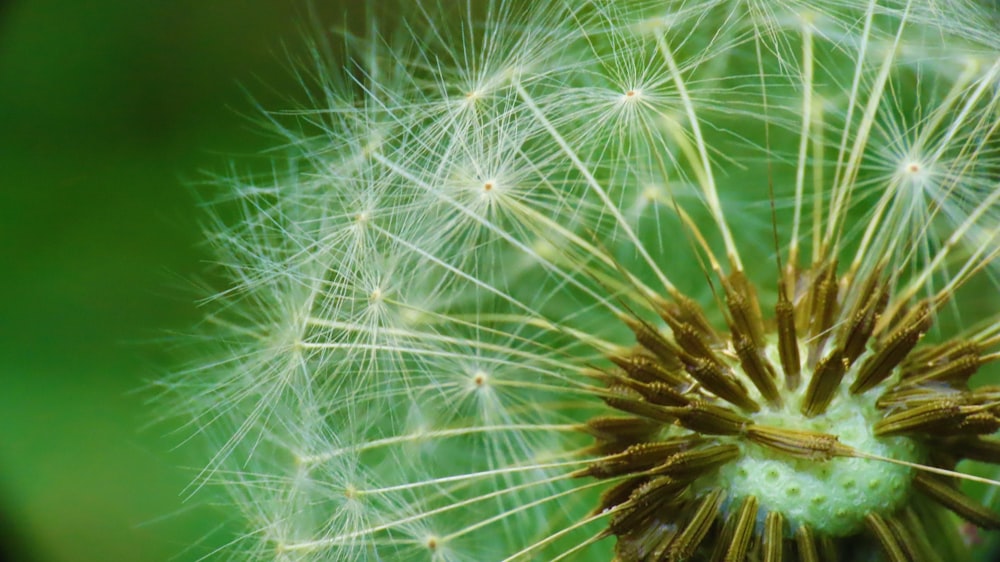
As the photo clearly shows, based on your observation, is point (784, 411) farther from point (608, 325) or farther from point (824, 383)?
point (608, 325)

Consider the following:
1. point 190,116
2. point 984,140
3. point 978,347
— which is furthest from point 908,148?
point 190,116

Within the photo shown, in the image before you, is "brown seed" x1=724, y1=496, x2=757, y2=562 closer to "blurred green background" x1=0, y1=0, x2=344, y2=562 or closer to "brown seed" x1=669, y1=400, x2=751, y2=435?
"brown seed" x1=669, y1=400, x2=751, y2=435

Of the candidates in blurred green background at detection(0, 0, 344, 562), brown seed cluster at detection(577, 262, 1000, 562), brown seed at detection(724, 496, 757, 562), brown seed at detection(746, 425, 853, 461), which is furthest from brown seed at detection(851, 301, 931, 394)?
blurred green background at detection(0, 0, 344, 562)

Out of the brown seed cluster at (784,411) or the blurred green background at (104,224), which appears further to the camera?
the blurred green background at (104,224)

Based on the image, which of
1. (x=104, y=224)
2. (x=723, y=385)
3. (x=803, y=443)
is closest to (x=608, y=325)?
(x=723, y=385)

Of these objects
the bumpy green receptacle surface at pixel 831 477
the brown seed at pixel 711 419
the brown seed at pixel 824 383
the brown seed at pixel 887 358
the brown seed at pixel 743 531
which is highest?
the brown seed at pixel 887 358

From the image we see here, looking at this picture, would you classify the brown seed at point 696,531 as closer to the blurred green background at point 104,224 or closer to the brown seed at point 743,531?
the brown seed at point 743,531

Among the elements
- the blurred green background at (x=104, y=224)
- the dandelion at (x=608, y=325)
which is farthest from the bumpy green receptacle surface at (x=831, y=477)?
the blurred green background at (x=104, y=224)

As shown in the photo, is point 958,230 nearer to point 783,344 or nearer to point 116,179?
point 783,344
